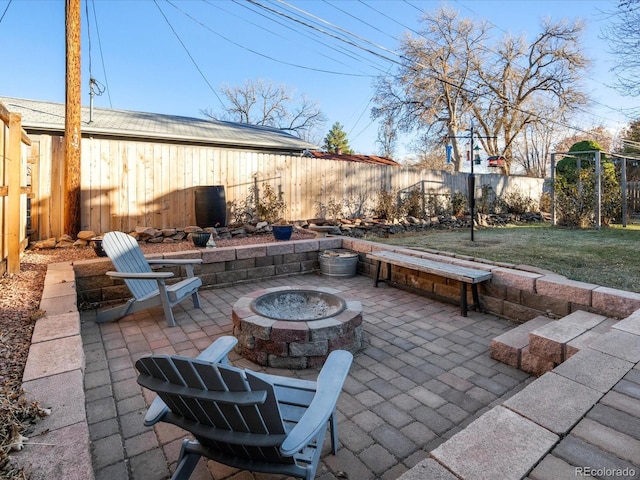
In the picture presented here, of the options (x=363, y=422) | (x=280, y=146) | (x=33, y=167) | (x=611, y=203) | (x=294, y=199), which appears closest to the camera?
(x=363, y=422)

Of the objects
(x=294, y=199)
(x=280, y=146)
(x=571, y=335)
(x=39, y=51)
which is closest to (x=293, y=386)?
(x=571, y=335)

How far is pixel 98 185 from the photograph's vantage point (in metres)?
5.71

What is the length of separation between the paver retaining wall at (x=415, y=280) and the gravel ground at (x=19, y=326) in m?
0.57

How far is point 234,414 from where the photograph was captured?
1153 millimetres

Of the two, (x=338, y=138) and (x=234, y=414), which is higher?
(x=338, y=138)

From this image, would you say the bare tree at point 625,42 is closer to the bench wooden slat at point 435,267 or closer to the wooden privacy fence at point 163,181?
Answer: the wooden privacy fence at point 163,181

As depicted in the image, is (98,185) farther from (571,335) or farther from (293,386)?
(571,335)

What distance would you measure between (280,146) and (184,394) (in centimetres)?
1003

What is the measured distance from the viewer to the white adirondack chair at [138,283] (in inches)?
129

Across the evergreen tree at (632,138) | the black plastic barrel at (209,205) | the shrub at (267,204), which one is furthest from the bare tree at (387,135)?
the black plastic barrel at (209,205)

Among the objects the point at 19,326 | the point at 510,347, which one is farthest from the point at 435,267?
the point at 19,326

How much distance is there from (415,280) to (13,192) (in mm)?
4556

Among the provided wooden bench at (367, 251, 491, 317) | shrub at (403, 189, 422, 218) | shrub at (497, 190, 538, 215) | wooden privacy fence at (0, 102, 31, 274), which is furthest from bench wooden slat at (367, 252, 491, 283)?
shrub at (497, 190, 538, 215)

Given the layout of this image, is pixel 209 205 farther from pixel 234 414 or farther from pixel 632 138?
pixel 632 138
